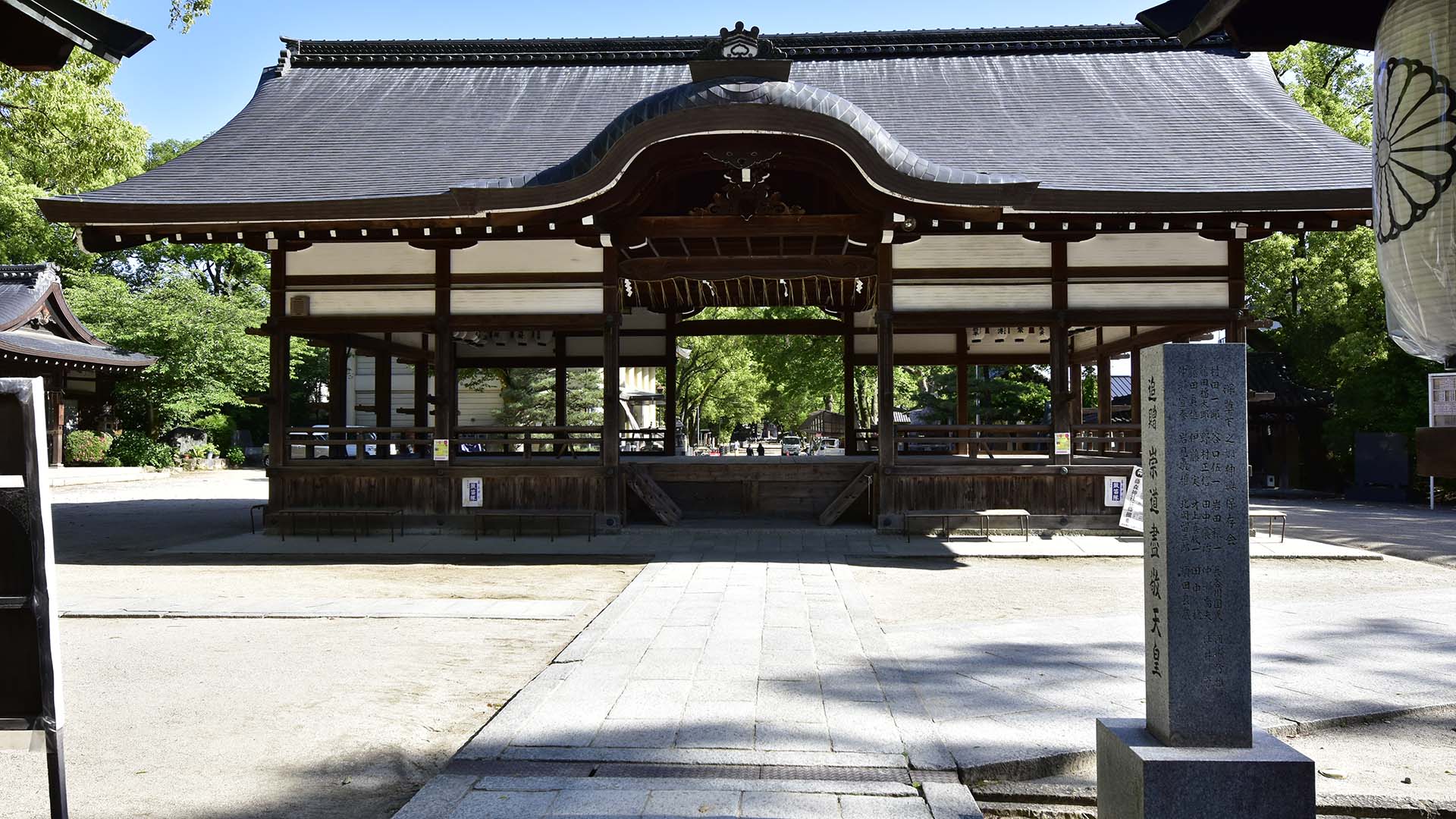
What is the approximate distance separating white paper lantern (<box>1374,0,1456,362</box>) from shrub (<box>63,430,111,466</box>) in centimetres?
3457

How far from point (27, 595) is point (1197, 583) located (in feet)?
12.6

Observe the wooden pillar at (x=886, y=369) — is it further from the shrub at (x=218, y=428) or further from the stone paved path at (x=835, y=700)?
the shrub at (x=218, y=428)

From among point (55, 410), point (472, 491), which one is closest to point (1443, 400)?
point (472, 491)

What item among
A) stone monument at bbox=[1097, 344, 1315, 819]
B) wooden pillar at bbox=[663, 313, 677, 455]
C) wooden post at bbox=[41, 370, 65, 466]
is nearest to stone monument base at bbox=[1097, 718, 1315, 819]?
stone monument at bbox=[1097, 344, 1315, 819]

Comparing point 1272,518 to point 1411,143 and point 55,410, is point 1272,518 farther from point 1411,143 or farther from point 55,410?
point 55,410

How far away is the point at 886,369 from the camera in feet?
37.8

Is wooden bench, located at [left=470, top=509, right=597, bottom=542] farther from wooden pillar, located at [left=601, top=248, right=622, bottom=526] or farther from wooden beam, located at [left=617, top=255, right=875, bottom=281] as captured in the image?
wooden beam, located at [left=617, top=255, right=875, bottom=281]

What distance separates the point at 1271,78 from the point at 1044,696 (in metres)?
14.4

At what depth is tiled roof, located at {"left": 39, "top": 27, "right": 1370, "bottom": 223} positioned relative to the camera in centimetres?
1124

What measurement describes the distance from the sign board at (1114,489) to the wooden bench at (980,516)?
43.4 inches

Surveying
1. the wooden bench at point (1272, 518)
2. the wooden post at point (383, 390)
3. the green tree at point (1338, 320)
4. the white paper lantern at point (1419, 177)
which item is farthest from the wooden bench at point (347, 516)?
the green tree at point (1338, 320)

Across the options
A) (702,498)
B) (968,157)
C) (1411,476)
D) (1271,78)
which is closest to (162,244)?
(702,498)

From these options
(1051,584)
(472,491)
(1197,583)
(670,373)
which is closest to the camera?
(1197,583)

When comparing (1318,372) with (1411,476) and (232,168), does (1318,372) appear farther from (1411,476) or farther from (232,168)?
(232,168)
